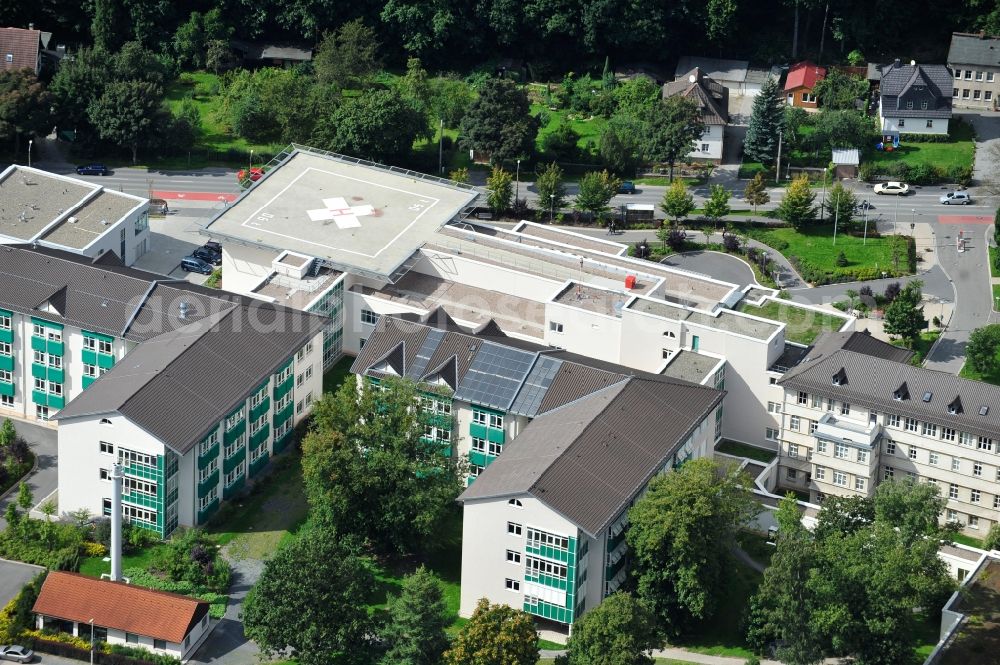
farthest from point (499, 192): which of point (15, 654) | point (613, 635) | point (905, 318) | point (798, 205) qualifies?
point (15, 654)

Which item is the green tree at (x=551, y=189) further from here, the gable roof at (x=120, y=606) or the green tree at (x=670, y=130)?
the gable roof at (x=120, y=606)

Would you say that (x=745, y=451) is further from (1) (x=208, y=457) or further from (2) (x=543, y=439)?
(1) (x=208, y=457)

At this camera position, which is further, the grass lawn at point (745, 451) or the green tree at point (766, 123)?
the green tree at point (766, 123)

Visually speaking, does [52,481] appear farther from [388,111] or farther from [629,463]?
[388,111]

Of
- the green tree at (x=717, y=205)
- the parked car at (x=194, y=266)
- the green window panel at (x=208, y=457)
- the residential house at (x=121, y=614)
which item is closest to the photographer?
the residential house at (x=121, y=614)

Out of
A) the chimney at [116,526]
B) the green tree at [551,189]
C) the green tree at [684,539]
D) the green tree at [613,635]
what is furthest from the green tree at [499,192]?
the green tree at [613,635]

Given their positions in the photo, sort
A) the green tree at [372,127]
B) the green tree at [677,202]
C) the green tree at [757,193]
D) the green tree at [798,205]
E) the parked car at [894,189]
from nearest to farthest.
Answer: the green tree at [798,205]
the green tree at [677,202]
the green tree at [757,193]
the green tree at [372,127]
the parked car at [894,189]

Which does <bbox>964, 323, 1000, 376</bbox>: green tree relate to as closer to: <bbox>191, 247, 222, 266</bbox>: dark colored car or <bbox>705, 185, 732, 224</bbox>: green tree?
<bbox>705, 185, 732, 224</bbox>: green tree
